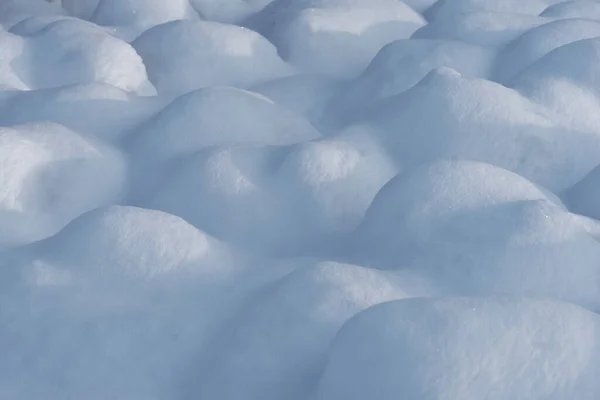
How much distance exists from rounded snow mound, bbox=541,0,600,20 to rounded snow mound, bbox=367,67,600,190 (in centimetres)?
53

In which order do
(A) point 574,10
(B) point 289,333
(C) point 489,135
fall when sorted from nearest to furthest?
(B) point 289,333
(C) point 489,135
(A) point 574,10

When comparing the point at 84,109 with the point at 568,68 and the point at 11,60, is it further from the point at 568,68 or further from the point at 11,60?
the point at 568,68

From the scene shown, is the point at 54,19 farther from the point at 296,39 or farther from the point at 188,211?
the point at 188,211

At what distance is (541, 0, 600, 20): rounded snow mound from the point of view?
65.2 inches

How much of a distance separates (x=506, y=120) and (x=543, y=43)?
33cm

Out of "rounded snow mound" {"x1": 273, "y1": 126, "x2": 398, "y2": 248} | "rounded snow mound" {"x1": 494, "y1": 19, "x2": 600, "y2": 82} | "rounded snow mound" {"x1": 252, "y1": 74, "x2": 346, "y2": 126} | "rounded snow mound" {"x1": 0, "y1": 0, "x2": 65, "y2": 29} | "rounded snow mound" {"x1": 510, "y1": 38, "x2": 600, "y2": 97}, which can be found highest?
"rounded snow mound" {"x1": 510, "y1": 38, "x2": 600, "y2": 97}

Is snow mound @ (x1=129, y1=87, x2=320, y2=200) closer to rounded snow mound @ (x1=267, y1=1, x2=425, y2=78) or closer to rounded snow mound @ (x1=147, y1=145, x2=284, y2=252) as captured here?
rounded snow mound @ (x1=147, y1=145, x2=284, y2=252)

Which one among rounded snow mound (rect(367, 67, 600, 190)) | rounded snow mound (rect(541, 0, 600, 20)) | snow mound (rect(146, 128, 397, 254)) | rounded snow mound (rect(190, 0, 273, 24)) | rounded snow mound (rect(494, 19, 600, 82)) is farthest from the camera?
rounded snow mound (rect(190, 0, 273, 24))

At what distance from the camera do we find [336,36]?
156cm

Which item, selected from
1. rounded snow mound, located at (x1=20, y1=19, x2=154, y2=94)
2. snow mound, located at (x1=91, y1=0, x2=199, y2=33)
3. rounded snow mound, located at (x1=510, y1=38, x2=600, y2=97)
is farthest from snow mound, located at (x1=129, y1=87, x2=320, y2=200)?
snow mound, located at (x1=91, y1=0, x2=199, y2=33)

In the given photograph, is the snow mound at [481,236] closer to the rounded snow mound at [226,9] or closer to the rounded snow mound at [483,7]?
the rounded snow mound at [483,7]

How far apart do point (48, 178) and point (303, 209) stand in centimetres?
33

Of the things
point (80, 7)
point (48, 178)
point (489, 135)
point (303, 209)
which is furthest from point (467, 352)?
point (80, 7)

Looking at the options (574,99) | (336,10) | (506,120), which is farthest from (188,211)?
(336,10)
